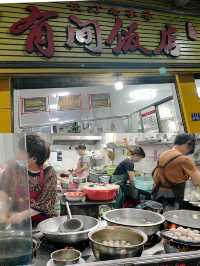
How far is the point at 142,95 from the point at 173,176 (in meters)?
1.69

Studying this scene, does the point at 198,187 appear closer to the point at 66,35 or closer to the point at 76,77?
the point at 76,77

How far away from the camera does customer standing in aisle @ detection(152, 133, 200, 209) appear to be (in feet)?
12.1

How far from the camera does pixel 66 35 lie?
4.48 m

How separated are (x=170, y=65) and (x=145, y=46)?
21.1 inches

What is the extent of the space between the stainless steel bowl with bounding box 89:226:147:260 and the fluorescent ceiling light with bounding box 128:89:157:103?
3.03 metres

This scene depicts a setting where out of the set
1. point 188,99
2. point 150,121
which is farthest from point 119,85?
point 188,99

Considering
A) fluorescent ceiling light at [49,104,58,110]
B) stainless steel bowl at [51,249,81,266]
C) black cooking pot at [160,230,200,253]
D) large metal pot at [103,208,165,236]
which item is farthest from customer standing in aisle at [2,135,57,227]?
black cooking pot at [160,230,200,253]

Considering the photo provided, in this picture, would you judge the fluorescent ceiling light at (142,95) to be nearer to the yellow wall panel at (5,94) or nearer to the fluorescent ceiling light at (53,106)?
the fluorescent ceiling light at (53,106)

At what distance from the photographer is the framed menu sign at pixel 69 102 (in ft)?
14.3

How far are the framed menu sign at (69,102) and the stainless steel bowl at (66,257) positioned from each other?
108 inches

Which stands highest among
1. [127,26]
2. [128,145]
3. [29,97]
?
[127,26]

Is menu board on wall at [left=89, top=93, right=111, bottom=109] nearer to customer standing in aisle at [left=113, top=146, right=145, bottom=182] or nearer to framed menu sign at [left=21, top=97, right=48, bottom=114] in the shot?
framed menu sign at [left=21, top=97, right=48, bottom=114]

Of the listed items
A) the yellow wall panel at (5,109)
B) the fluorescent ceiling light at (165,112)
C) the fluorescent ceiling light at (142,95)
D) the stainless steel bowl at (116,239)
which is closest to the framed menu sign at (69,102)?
the yellow wall panel at (5,109)

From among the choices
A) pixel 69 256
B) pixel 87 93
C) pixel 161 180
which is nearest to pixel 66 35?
pixel 87 93
